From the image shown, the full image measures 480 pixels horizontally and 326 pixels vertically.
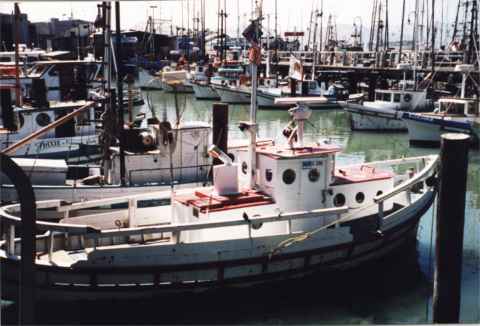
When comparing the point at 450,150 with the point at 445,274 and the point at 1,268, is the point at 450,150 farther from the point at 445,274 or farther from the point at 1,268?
the point at 1,268

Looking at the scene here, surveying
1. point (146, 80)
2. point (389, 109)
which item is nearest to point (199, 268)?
point (389, 109)

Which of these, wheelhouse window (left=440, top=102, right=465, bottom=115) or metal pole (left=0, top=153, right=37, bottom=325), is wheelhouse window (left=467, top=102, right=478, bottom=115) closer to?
wheelhouse window (left=440, top=102, right=465, bottom=115)

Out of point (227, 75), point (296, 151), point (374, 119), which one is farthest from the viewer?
point (227, 75)

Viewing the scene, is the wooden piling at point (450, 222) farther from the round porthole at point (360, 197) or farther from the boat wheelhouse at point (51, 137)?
the boat wheelhouse at point (51, 137)

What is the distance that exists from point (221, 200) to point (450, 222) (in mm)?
4720

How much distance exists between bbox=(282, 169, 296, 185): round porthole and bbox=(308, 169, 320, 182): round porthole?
352 millimetres

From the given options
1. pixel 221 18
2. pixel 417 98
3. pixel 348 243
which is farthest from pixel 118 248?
pixel 221 18

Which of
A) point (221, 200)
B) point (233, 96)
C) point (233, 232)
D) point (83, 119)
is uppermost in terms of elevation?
point (83, 119)

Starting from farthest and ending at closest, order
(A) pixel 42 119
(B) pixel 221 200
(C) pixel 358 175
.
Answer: (A) pixel 42 119
(C) pixel 358 175
(B) pixel 221 200

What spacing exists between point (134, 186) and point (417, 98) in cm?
2426

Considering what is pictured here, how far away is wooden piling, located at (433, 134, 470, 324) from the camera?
331 inches

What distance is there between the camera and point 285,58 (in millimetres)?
71500

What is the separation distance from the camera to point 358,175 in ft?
43.8

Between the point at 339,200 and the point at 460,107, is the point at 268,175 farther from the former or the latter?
the point at 460,107
